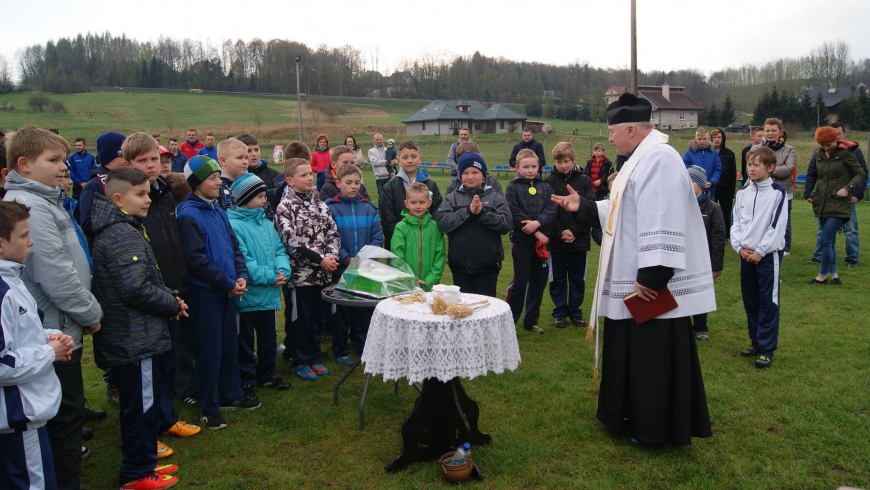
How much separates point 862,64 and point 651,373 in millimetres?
86559

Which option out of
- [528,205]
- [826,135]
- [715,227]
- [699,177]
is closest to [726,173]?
[826,135]

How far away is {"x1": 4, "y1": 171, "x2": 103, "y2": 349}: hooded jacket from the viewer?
316cm

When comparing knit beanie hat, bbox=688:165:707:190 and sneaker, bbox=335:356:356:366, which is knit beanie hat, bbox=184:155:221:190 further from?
knit beanie hat, bbox=688:165:707:190

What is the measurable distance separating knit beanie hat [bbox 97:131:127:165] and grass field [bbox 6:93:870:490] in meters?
2.00

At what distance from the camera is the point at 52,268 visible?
125 inches

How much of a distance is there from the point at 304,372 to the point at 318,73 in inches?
3443

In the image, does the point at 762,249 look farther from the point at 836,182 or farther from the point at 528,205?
the point at 836,182

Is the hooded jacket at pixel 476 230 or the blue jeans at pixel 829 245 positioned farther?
the blue jeans at pixel 829 245

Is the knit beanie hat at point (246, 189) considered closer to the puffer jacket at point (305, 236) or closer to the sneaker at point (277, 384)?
the puffer jacket at point (305, 236)

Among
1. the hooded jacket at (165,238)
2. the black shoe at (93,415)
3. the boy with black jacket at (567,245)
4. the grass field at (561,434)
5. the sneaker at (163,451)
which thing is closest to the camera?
the grass field at (561,434)

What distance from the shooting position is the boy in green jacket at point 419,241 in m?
5.53

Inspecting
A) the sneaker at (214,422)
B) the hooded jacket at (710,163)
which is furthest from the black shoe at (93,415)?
the hooded jacket at (710,163)

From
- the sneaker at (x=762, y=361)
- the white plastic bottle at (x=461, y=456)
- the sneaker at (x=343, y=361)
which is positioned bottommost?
the sneaker at (x=343, y=361)

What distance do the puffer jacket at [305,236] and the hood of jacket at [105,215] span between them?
180 cm
